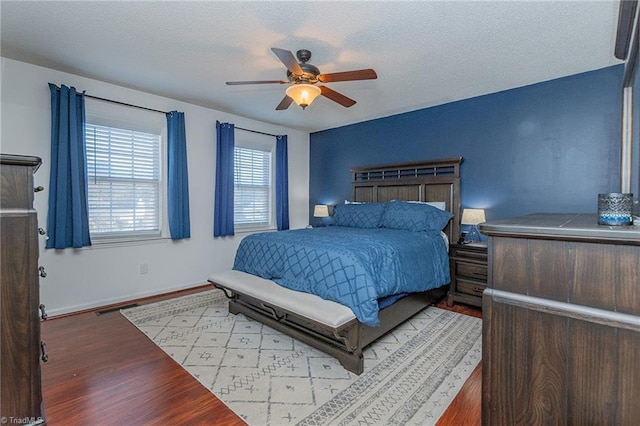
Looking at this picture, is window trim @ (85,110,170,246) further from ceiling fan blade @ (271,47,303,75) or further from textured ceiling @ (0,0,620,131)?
ceiling fan blade @ (271,47,303,75)

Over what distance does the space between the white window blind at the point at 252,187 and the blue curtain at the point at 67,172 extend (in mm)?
1948

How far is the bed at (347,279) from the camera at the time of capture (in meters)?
2.18

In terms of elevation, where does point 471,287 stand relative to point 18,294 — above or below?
below

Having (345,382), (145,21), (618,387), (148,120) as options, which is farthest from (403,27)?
(148,120)

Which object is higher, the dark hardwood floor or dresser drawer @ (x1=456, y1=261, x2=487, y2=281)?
dresser drawer @ (x1=456, y1=261, x2=487, y2=281)

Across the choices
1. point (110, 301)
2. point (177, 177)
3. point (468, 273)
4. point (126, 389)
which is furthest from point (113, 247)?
point (468, 273)

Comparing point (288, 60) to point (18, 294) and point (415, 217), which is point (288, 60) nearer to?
point (18, 294)

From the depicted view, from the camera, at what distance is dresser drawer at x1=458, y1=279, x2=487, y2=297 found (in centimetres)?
325

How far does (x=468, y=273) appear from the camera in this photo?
3357 mm

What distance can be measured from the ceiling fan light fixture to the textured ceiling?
13.6 inches

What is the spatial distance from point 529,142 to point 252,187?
12.5ft

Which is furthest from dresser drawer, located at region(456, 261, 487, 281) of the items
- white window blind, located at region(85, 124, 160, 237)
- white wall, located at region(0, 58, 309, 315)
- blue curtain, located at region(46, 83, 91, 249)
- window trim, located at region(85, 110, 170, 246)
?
blue curtain, located at region(46, 83, 91, 249)

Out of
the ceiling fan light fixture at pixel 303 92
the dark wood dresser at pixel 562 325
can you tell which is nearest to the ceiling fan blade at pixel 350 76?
the ceiling fan light fixture at pixel 303 92

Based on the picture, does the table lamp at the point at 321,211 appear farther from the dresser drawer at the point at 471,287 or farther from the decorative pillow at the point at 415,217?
the dresser drawer at the point at 471,287
